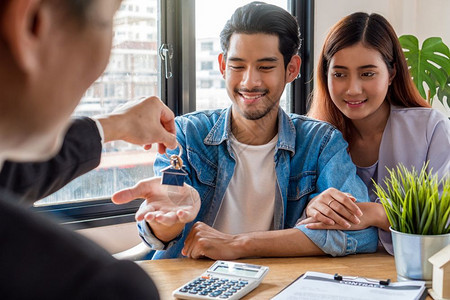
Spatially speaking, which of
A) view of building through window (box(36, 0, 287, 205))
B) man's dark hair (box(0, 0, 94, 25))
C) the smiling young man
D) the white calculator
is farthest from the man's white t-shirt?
man's dark hair (box(0, 0, 94, 25))

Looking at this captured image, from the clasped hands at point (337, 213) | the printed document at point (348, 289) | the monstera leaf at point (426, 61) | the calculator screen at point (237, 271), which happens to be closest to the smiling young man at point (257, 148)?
the clasped hands at point (337, 213)

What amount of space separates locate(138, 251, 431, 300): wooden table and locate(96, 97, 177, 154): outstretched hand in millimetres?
309

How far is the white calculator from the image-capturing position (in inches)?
47.4

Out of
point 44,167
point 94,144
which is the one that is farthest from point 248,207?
point 44,167

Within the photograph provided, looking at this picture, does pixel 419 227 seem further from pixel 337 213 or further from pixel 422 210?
pixel 337 213

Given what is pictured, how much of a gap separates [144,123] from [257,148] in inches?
30.0

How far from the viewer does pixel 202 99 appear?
10.3ft

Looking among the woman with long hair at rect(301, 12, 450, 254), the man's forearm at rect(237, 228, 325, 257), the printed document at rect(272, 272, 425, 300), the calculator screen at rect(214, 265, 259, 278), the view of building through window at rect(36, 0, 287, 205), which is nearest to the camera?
the printed document at rect(272, 272, 425, 300)

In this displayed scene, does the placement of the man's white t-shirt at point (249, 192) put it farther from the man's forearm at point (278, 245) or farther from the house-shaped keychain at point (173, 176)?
the house-shaped keychain at point (173, 176)

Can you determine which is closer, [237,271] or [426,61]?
[237,271]

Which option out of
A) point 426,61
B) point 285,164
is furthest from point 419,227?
point 426,61

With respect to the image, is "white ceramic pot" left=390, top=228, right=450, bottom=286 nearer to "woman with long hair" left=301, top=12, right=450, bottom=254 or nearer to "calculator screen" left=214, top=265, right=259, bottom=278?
"calculator screen" left=214, top=265, right=259, bottom=278

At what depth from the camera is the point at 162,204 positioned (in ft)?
5.12

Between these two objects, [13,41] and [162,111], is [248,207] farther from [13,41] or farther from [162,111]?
[13,41]
